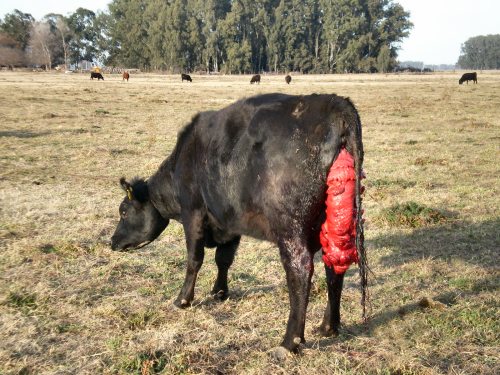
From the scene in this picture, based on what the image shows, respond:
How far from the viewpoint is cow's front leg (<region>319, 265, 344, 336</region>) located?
12.7 ft

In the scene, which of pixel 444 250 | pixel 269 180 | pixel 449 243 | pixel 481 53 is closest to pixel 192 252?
pixel 269 180

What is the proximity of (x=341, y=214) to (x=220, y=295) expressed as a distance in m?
1.95

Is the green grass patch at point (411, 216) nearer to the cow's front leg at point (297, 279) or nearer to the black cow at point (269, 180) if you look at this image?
the black cow at point (269, 180)

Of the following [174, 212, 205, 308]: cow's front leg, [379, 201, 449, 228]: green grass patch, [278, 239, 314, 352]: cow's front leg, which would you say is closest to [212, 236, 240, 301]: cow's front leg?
[174, 212, 205, 308]: cow's front leg

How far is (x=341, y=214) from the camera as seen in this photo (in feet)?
11.3

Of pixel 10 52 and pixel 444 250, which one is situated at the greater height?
pixel 10 52

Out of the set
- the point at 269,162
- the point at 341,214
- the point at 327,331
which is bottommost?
the point at 327,331

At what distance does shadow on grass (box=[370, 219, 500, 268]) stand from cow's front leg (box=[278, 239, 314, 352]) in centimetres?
242

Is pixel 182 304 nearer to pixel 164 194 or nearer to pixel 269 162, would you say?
pixel 164 194

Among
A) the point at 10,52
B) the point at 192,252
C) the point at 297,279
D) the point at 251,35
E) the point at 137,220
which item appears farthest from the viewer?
the point at 251,35

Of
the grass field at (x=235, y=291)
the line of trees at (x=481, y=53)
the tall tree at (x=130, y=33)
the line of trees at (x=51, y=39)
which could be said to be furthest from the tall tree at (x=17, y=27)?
the line of trees at (x=481, y=53)

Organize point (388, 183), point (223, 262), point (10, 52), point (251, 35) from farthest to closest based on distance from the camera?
point (251, 35) < point (10, 52) < point (388, 183) < point (223, 262)

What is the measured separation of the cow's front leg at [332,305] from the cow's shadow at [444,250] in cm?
18

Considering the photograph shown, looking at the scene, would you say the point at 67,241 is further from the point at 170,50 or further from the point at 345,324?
the point at 170,50
